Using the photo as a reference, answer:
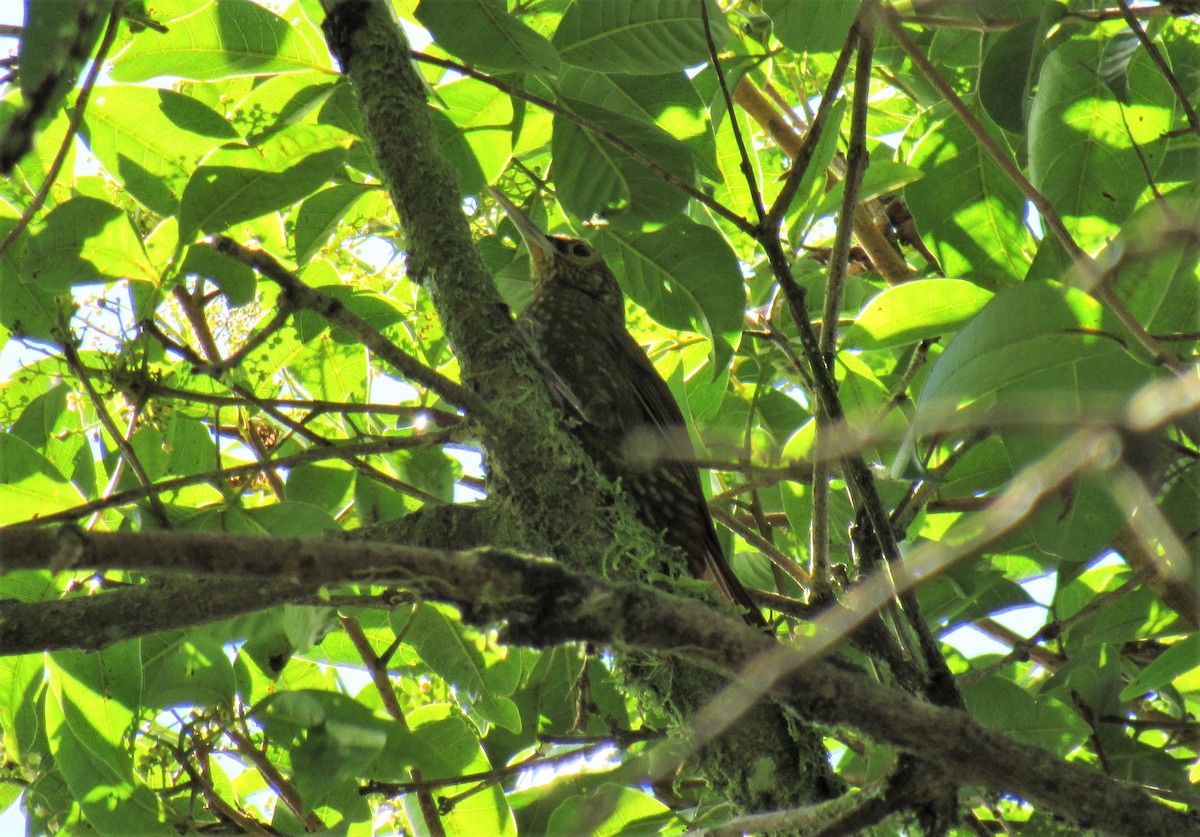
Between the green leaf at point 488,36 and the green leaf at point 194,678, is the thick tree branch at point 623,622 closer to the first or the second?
the green leaf at point 194,678

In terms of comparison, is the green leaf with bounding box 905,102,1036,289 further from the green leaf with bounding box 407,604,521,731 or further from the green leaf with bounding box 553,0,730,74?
the green leaf with bounding box 407,604,521,731

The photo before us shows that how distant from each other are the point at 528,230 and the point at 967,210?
1.17 metres

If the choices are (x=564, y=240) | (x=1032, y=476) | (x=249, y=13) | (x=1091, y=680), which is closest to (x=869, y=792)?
(x=1032, y=476)

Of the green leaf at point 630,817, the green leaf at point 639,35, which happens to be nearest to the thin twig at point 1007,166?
the green leaf at point 639,35

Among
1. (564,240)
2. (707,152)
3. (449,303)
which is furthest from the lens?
(564,240)

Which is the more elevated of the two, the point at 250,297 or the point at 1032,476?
the point at 250,297

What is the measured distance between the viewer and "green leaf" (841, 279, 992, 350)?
7.43 feet

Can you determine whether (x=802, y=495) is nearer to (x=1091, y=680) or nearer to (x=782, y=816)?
(x=1091, y=680)

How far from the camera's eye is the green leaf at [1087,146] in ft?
7.16

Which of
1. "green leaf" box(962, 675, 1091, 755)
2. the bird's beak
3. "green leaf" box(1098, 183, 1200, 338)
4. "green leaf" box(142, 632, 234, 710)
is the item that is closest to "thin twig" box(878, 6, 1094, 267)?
"green leaf" box(1098, 183, 1200, 338)

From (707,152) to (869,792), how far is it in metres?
1.76

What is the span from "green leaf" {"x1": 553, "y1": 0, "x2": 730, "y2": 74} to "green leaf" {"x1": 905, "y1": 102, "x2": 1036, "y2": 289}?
0.58 meters

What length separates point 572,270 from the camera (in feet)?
14.0

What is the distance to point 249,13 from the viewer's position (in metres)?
2.40
